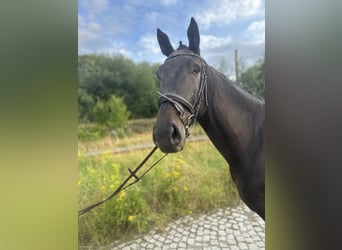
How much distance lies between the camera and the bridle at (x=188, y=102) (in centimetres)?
107

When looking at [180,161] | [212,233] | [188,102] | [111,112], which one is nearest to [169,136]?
[188,102]

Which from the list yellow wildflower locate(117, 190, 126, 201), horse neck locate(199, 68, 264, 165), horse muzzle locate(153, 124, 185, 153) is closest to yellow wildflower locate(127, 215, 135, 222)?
yellow wildflower locate(117, 190, 126, 201)

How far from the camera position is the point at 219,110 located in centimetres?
123

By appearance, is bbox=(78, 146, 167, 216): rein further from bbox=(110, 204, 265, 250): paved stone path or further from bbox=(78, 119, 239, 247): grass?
bbox=(110, 204, 265, 250): paved stone path

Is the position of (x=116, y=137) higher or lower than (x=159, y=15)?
lower

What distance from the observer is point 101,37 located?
1.24m

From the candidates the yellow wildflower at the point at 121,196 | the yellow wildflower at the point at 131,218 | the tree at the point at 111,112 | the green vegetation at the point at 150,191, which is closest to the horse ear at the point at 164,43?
the tree at the point at 111,112

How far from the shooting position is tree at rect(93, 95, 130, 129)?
4.17 ft

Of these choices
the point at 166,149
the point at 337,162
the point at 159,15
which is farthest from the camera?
the point at 159,15

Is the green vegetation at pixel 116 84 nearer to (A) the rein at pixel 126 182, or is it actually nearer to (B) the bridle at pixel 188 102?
(B) the bridle at pixel 188 102

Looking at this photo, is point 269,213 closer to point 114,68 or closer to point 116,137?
point 116,137

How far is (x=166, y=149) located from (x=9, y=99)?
2.19ft

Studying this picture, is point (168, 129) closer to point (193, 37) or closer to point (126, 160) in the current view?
point (126, 160)

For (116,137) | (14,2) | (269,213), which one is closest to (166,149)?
(116,137)
